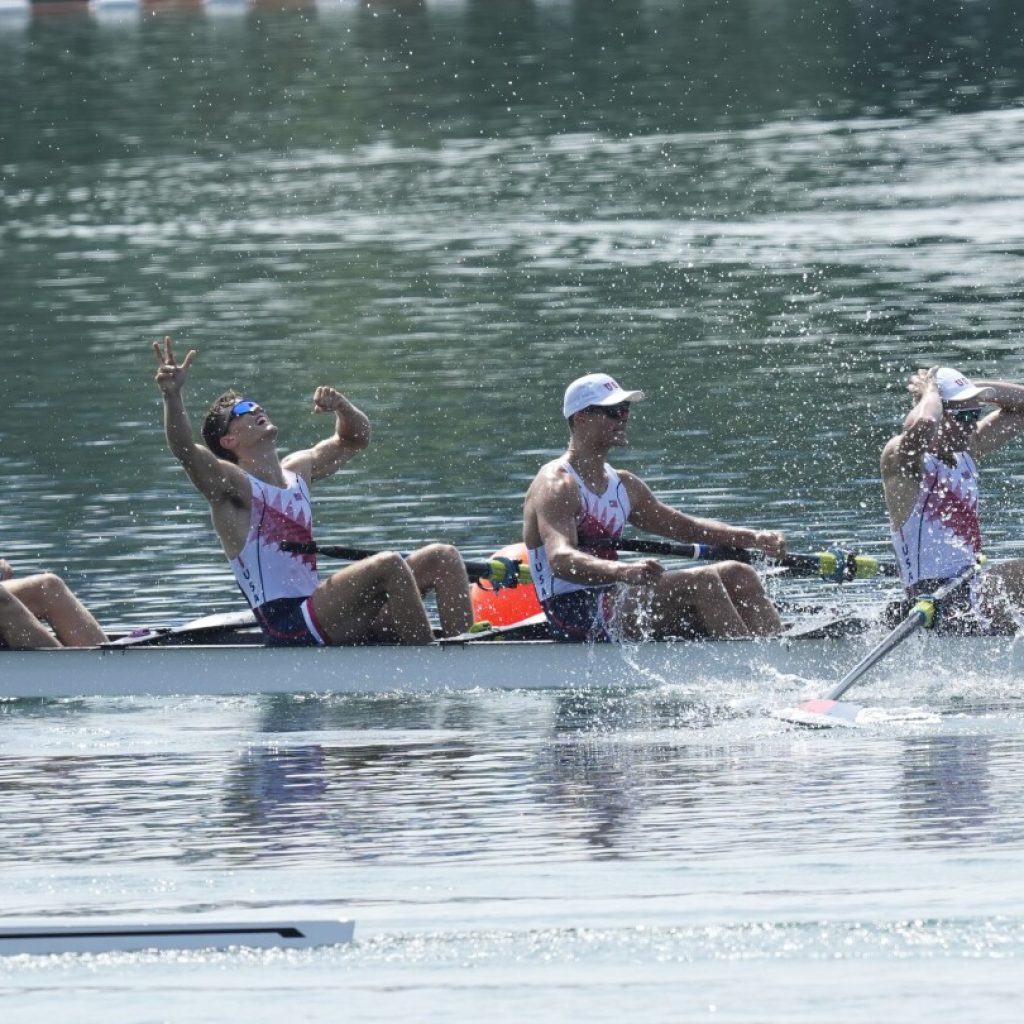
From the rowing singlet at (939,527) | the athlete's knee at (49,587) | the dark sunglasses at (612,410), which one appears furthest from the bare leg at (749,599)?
the athlete's knee at (49,587)

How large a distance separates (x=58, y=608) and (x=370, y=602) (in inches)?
68.6

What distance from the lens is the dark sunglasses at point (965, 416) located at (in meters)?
13.7

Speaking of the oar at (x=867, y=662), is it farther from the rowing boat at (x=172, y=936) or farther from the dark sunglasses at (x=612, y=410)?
the rowing boat at (x=172, y=936)

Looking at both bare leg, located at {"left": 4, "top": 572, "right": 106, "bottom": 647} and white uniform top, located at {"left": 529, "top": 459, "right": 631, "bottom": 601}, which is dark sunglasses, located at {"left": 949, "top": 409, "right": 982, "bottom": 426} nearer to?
white uniform top, located at {"left": 529, "top": 459, "right": 631, "bottom": 601}

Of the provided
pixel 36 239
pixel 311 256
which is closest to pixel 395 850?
pixel 311 256

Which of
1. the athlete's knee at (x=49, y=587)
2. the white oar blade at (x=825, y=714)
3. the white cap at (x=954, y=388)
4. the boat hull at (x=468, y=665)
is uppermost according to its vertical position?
the white cap at (x=954, y=388)

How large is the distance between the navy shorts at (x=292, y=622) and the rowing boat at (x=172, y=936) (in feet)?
15.3

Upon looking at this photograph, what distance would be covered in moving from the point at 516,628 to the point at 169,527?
6748mm

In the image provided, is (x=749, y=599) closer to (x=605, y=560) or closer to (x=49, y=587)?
(x=605, y=560)

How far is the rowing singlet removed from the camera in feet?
45.0

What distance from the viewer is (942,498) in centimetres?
1373

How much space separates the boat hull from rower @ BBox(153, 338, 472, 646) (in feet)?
0.49

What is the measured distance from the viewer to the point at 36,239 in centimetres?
4138

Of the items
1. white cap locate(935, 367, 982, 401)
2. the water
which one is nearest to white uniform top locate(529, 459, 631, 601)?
the water
